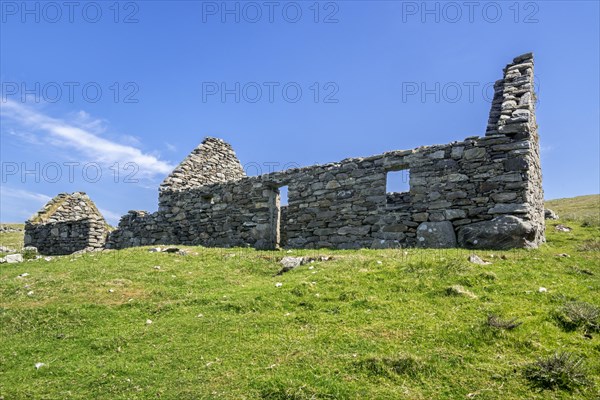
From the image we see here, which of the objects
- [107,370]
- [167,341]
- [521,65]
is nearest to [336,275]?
[167,341]

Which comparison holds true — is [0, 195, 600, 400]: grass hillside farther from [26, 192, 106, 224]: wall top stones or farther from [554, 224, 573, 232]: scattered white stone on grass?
[26, 192, 106, 224]: wall top stones

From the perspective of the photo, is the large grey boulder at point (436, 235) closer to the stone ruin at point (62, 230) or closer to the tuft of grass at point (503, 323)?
the tuft of grass at point (503, 323)

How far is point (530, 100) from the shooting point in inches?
583

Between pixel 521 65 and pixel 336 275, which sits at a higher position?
pixel 521 65

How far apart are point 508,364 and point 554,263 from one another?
5.90m

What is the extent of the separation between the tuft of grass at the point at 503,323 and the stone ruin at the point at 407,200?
21.2ft

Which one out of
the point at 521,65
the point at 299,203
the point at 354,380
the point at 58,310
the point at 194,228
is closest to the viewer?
the point at 354,380

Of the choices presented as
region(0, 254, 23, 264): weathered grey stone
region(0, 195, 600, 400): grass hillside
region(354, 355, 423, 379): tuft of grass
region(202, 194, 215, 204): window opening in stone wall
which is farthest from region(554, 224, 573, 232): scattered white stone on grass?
region(0, 254, 23, 264): weathered grey stone

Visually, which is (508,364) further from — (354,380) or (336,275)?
(336,275)

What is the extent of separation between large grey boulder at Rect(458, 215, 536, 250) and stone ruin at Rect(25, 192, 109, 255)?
20976 millimetres

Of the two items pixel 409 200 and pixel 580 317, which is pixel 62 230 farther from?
pixel 580 317

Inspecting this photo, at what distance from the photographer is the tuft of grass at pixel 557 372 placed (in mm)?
5449

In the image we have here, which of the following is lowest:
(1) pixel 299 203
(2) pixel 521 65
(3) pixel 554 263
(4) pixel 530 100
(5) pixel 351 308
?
(5) pixel 351 308

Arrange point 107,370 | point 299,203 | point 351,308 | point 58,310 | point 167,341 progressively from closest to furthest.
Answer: point 107,370
point 167,341
point 351,308
point 58,310
point 299,203
